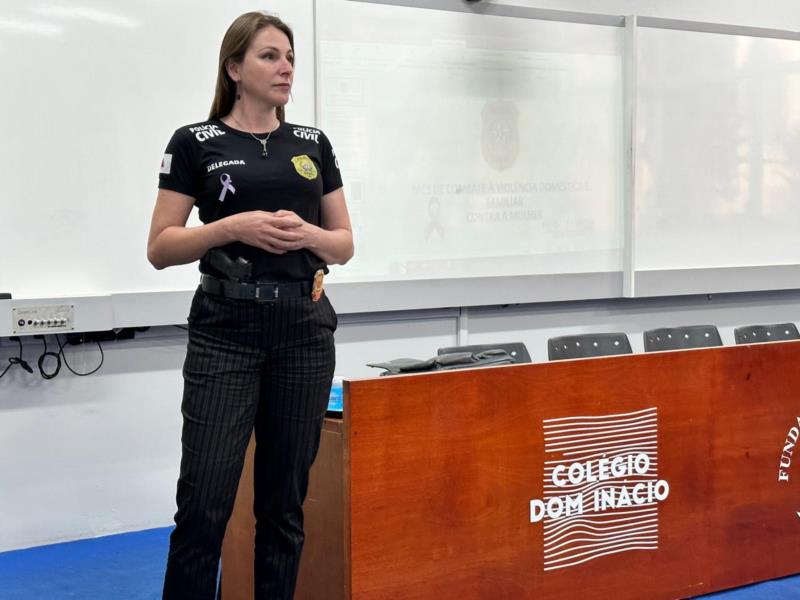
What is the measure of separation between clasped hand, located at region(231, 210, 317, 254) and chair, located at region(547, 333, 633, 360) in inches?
58.9

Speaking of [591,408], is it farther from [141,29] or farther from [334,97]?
[141,29]

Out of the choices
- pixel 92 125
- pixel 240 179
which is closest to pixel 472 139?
pixel 92 125

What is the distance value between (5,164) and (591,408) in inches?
93.9

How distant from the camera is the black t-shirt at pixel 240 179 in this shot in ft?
6.80

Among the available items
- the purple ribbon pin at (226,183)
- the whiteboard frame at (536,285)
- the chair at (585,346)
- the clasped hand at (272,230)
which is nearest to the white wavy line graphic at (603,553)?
the chair at (585,346)

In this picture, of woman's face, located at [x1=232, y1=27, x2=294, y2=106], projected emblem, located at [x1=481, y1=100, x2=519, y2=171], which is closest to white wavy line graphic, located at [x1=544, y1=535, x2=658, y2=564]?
woman's face, located at [x1=232, y1=27, x2=294, y2=106]

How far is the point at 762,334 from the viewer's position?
12.9ft

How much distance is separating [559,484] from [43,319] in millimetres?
2080

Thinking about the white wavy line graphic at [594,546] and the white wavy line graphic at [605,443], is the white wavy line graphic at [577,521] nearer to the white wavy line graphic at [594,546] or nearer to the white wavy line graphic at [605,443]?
the white wavy line graphic at [594,546]

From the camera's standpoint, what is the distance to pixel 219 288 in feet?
6.80

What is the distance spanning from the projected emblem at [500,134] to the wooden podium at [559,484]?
1.93 meters

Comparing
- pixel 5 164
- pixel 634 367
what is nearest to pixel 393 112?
pixel 5 164

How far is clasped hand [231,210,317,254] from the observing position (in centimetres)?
200

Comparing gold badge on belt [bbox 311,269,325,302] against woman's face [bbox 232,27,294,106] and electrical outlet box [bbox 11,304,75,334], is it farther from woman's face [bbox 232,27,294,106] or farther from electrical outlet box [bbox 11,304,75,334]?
electrical outlet box [bbox 11,304,75,334]
